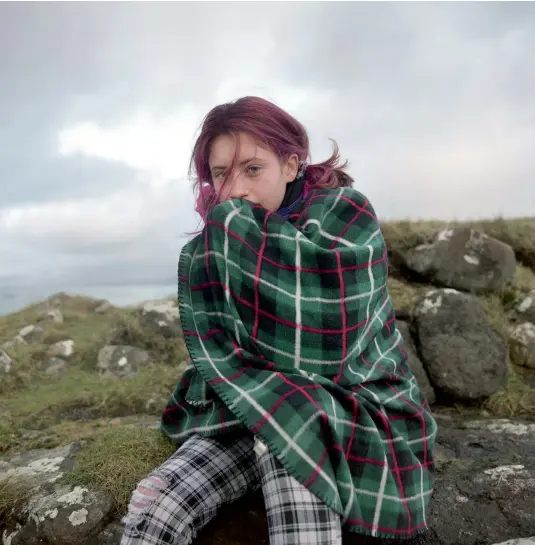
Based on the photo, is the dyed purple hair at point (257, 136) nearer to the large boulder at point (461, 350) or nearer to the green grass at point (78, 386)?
the green grass at point (78, 386)

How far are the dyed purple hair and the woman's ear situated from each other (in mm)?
28

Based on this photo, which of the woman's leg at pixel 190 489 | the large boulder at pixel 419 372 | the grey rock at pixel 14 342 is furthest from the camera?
the grey rock at pixel 14 342

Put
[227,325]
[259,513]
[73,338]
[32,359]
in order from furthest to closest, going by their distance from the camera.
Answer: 1. [73,338]
2. [32,359]
3. [259,513]
4. [227,325]

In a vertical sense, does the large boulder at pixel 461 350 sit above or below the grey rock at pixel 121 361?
above

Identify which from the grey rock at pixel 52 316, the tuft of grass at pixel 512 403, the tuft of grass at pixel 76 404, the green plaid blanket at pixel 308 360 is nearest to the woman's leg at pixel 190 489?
the green plaid blanket at pixel 308 360

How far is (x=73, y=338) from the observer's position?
6.59 meters

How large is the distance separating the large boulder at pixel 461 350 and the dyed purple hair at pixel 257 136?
210cm

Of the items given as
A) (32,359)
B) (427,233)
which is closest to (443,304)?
(427,233)

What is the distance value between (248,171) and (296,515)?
4.73ft

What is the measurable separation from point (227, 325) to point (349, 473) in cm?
72

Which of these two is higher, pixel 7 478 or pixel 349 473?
pixel 349 473

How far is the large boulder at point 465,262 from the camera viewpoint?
5609 mm

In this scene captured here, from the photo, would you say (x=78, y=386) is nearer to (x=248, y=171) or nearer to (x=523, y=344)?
(x=248, y=171)

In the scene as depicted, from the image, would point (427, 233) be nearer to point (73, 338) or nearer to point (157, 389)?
point (157, 389)
